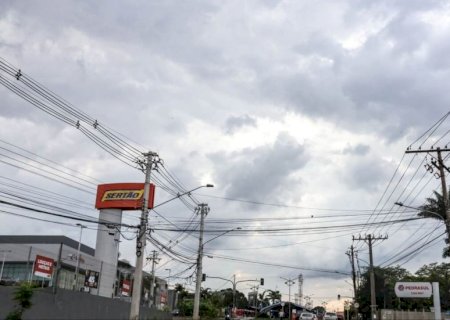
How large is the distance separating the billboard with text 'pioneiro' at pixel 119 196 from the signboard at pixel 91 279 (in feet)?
90.5

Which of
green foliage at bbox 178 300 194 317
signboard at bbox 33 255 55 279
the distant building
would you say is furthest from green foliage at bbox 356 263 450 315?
signboard at bbox 33 255 55 279

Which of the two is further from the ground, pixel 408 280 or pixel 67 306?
pixel 408 280

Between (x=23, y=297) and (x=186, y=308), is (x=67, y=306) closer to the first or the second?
(x=23, y=297)

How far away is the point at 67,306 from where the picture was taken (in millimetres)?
29484

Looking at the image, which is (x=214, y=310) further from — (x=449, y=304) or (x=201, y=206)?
(x=449, y=304)

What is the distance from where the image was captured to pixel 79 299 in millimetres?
30906

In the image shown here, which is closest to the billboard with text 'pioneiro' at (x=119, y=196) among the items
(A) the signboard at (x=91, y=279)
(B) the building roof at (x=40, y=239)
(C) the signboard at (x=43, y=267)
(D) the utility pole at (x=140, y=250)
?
(B) the building roof at (x=40, y=239)

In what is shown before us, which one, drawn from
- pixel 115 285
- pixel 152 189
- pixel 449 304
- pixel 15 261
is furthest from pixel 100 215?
pixel 449 304

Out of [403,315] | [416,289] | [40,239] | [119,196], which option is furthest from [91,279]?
[40,239]

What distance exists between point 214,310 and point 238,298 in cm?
11355

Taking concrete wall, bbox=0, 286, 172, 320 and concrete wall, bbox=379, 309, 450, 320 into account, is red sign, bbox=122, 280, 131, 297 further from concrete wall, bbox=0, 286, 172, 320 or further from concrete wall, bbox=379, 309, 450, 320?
concrete wall, bbox=379, 309, 450, 320

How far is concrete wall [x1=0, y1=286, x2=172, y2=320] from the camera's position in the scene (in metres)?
25.4

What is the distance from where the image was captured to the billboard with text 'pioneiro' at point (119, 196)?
63.2 meters

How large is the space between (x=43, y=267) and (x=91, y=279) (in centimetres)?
639
